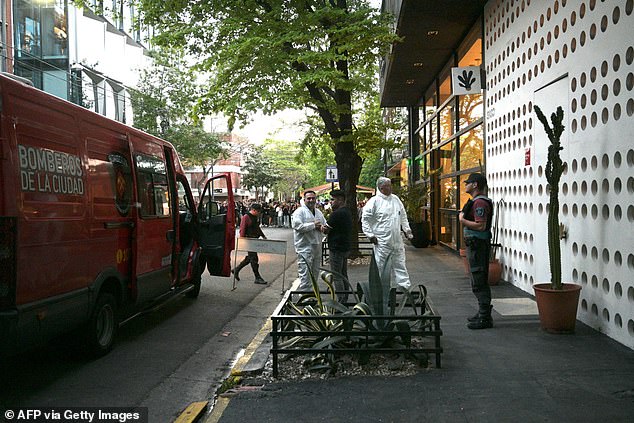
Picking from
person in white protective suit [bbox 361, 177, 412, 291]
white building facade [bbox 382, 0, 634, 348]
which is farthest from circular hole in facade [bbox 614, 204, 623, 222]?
person in white protective suit [bbox 361, 177, 412, 291]

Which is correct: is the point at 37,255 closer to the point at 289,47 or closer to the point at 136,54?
the point at 289,47

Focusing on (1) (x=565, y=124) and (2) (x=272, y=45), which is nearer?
(1) (x=565, y=124)

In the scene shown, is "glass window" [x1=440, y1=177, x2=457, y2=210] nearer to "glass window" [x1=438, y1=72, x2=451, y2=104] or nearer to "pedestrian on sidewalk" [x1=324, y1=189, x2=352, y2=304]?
"glass window" [x1=438, y1=72, x2=451, y2=104]

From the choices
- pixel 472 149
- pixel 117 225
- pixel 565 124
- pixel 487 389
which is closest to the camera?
pixel 487 389

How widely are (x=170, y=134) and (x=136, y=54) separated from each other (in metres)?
13.0

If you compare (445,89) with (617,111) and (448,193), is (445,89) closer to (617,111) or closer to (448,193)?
(448,193)

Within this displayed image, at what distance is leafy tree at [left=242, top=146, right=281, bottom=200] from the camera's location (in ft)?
186

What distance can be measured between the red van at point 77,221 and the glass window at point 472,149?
6765mm

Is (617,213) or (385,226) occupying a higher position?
(617,213)

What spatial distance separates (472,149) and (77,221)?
391 inches

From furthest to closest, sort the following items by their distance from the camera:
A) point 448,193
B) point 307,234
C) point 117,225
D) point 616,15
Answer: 1. point 448,193
2. point 307,234
3. point 117,225
4. point 616,15

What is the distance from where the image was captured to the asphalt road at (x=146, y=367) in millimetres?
5082

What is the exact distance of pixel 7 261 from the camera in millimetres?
4703

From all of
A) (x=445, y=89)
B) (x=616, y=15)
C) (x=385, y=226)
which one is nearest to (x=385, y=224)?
(x=385, y=226)
